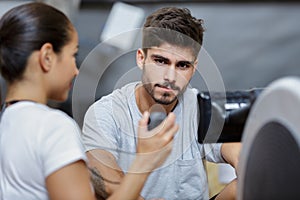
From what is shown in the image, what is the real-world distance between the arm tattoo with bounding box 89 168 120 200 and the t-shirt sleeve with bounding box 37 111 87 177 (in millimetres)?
355

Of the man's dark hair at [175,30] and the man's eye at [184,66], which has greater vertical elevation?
the man's dark hair at [175,30]

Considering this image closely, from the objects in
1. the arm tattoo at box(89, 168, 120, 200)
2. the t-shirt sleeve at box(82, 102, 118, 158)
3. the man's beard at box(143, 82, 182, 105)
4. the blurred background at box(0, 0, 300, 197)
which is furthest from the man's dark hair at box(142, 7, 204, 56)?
the blurred background at box(0, 0, 300, 197)

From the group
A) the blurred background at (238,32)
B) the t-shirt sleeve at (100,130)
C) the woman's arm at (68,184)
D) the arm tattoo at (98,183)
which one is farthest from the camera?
the blurred background at (238,32)

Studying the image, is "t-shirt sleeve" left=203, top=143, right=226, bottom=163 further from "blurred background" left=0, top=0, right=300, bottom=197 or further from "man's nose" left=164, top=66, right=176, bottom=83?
"blurred background" left=0, top=0, right=300, bottom=197

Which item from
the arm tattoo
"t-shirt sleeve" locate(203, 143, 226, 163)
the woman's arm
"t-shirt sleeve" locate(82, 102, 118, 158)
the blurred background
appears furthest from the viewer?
the blurred background

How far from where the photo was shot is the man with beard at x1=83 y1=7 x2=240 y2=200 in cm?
146

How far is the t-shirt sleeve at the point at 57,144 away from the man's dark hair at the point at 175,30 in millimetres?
546

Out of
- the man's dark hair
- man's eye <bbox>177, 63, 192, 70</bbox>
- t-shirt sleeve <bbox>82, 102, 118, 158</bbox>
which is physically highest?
the man's dark hair

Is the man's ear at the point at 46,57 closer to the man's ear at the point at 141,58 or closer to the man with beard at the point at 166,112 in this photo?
the man with beard at the point at 166,112

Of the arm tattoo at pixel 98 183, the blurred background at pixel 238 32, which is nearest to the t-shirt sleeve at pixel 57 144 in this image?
the arm tattoo at pixel 98 183

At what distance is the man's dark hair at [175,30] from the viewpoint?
147 cm

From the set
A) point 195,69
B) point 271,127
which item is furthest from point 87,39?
point 271,127

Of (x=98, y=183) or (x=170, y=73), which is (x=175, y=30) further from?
(x=98, y=183)

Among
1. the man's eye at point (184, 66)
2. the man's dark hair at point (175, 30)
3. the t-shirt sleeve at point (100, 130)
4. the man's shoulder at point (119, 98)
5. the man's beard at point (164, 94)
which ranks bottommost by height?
the t-shirt sleeve at point (100, 130)
